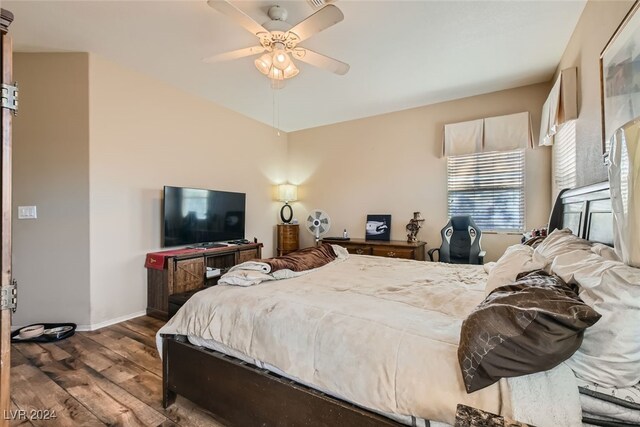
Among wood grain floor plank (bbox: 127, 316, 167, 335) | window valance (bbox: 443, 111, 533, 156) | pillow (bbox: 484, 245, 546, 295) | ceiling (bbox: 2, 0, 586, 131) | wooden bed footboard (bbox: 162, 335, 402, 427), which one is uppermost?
ceiling (bbox: 2, 0, 586, 131)

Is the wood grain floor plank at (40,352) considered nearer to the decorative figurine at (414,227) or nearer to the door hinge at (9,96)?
the door hinge at (9,96)

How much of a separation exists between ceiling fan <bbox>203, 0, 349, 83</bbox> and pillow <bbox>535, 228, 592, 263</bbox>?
176 centimetres

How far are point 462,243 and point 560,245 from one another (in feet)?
6.47

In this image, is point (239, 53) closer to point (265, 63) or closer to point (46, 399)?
point (265, 63)

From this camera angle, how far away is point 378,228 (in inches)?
171

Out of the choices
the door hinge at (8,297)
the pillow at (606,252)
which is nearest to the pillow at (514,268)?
the pillow at (606,252)

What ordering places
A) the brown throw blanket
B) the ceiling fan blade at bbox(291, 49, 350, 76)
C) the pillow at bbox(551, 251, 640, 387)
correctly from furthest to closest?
the ceiling fan blade at bbox(291, 49, 350, 76) → the brown throw blanket → the pillow at bbox(551, 251, 640, 387)

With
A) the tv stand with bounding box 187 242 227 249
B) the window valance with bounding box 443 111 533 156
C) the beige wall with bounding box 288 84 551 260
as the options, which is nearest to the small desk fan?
the beige wall with bounding box 288 84 551 260

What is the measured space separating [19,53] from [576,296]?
456 cm

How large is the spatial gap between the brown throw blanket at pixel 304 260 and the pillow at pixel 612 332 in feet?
5.01

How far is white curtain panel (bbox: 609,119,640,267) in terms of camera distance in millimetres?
843

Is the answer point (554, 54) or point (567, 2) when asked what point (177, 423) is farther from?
point (554, 54)

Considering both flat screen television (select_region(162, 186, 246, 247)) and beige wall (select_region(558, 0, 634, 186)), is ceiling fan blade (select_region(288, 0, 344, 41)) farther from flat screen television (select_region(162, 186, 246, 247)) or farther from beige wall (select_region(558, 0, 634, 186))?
flat screen television (select_region(162, 186, 246, 247))

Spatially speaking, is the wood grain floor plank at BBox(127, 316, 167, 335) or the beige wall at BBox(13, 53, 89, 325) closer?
the beige wall at BBox(13, 53, 89, 325)
